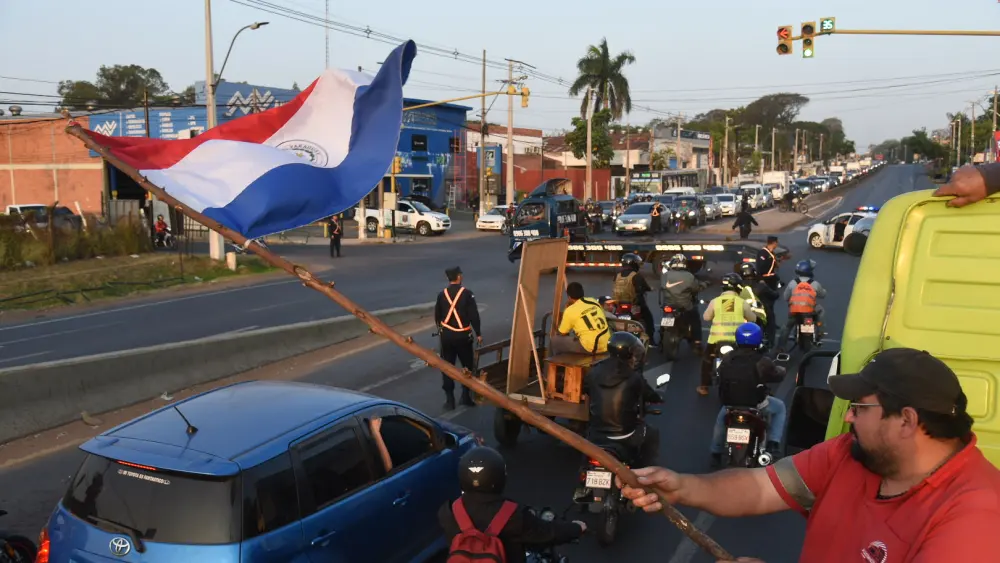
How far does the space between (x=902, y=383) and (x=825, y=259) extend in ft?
90.5

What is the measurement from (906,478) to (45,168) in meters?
54.0

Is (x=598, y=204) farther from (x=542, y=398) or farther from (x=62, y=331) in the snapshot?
(x=542, y=398)

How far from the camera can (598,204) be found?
46.1m

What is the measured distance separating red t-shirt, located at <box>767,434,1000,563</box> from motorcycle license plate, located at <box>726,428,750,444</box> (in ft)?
15.1

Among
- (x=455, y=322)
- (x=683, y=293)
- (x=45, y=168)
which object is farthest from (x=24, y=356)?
(x=45, y=168)

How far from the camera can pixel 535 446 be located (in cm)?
894

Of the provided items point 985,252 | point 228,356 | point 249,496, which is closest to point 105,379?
point 228,356

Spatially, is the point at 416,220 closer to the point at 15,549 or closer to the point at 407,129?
the point at 407,129

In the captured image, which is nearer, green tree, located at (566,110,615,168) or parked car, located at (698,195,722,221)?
parked car, located at (698,195,722,221)

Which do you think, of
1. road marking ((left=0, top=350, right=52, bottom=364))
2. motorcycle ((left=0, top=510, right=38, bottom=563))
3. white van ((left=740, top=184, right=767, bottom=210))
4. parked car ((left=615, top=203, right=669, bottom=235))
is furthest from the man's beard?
white van ((left=740, top=184, right=767, bottom=210))

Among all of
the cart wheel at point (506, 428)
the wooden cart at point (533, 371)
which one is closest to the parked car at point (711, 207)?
the wooden cart at point (533, 371)

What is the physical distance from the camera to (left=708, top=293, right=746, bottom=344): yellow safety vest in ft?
32.8

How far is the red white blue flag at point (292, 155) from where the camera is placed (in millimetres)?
4312

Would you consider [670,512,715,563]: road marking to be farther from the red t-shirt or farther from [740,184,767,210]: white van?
[740,184,767,210]: white van
